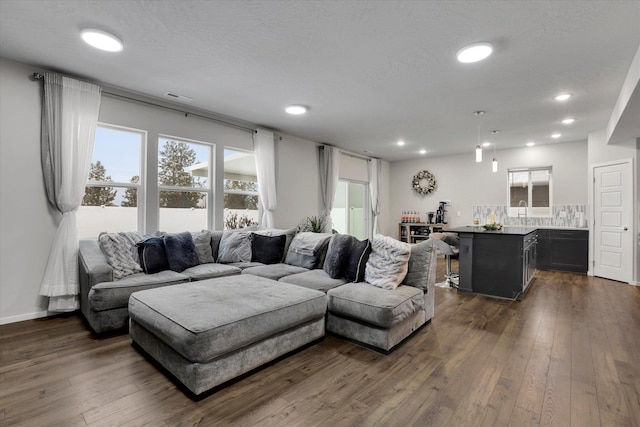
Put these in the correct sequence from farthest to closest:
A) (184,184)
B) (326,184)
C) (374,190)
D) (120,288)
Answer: (374,190)
(326,184)
(184,184)
(120,288)

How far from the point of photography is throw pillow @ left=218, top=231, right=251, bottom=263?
13.8 feet

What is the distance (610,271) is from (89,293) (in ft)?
25.5

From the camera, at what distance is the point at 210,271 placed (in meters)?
3.65

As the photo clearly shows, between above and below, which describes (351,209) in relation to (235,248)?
above

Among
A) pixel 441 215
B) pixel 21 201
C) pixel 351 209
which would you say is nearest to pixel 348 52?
pixel 21 201

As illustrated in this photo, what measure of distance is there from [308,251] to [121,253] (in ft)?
7.03

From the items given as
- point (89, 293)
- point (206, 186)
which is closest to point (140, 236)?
point (89, 293)

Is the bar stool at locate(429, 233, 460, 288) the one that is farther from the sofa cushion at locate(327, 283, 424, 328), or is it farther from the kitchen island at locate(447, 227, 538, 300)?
the sofa cushion at locate(327, 283, 424, 328)

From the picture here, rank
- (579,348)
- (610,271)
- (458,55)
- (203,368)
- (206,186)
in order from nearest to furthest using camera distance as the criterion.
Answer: (203,368), (579,348), (458,55), (206,186), (610,271)

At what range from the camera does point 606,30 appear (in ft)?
8.11

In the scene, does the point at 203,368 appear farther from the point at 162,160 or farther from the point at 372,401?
the point at 162,160

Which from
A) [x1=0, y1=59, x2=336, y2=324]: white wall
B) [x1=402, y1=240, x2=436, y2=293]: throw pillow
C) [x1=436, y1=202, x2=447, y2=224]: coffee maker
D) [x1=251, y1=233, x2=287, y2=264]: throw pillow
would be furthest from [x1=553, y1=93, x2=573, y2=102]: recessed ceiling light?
[x1=0, y1=59, x2=336, y2=324]: white wall

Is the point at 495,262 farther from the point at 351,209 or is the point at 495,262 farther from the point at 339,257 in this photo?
the point at 351,209

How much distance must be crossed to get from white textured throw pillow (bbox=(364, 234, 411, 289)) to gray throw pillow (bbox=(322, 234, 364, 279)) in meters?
0.28
